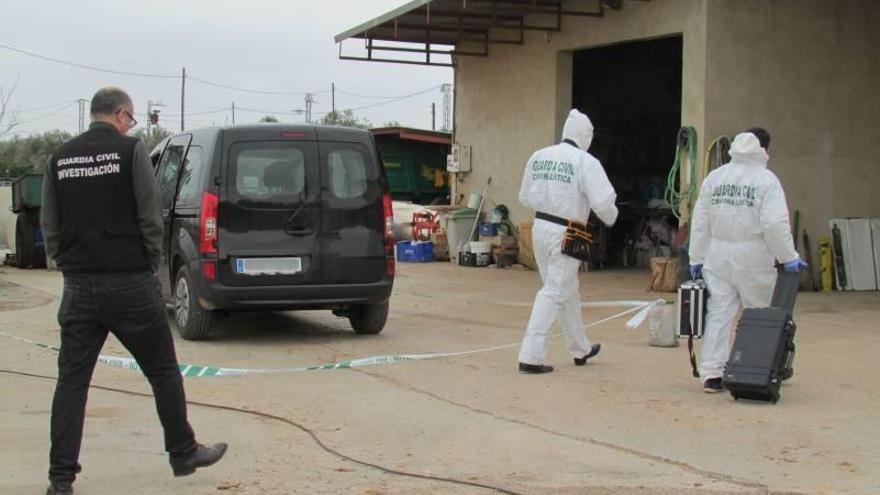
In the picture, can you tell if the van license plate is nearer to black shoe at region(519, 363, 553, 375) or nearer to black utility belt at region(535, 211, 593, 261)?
black shoe at region(519, 363, 553, 375)

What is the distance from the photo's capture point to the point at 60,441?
476 cm

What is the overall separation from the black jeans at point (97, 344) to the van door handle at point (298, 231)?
14.3ft

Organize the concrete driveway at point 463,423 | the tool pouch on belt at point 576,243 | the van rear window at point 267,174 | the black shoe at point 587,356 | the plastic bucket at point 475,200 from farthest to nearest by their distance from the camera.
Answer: the plastic bucket at point 475,200 < the van rear window at point 267,174 < the black shoe at point 587,356 < the tool pouch on belt at point 576,243 < the concrete driveway at point 463,423

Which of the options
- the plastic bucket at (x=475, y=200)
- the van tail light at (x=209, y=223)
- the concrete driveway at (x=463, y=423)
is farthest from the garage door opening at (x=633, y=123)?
the van tail light at (x=209, y=223)

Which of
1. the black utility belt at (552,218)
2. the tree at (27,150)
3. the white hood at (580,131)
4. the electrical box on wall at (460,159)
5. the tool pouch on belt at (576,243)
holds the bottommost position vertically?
the tool pouch on belt at (576,243)

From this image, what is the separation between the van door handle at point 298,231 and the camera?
9.30 m

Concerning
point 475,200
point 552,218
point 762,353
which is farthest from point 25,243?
point 762,353

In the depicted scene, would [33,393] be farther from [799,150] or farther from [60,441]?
[799,150]

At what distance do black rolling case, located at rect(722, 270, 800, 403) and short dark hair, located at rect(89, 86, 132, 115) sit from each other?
4.18m

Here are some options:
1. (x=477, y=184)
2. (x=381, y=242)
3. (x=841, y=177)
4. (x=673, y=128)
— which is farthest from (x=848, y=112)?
(x=381, y=242)

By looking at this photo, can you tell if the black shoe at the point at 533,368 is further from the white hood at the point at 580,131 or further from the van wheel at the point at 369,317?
the van wheel at the point at 369,317

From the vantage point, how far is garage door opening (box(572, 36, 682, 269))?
19.5 meters

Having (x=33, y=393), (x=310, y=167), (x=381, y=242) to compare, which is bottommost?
(x=33, y=393)

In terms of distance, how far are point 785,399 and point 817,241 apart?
8.71m
